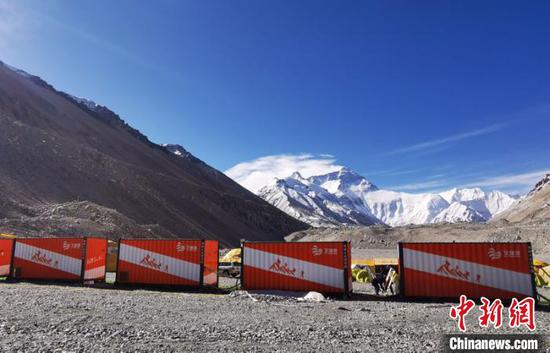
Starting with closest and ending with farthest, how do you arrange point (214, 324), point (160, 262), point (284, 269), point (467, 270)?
point (214, 324) < point (467, 270) < point (284, 269) < point (160, 262)

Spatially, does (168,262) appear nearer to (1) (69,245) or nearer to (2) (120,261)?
(2) (120,261)

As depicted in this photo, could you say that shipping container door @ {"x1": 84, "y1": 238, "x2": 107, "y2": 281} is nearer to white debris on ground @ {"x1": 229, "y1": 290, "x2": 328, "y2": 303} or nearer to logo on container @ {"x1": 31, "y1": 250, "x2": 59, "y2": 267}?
logo on container @ {"x1": 31, "y1": 250, "x2": 59, "y2": 267}

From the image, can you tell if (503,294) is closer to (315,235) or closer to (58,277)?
(58,277)

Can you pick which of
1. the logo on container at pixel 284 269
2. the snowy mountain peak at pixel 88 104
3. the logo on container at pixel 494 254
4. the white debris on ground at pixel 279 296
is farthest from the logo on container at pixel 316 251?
the snowy mountain peak at pixel 88 104

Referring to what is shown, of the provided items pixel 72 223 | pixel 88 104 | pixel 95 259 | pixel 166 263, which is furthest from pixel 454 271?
pixel 88 104

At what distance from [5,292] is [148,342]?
11.8 metres

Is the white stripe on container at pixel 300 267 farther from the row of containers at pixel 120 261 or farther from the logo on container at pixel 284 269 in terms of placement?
the row of containers at pixel 120 261

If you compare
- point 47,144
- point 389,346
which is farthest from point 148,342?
point 47,144

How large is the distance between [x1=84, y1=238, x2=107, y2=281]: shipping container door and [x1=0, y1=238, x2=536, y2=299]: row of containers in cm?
5

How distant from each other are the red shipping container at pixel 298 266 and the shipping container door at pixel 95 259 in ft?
29.5

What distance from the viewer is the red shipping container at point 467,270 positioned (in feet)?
58.4

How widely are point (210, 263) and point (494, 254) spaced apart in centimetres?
1334

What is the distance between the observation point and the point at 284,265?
20.3 metres

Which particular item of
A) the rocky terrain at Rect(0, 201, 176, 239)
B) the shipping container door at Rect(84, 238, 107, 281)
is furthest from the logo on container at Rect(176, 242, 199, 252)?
the rocky terrain at Rect(0, 201, 176, 239)
